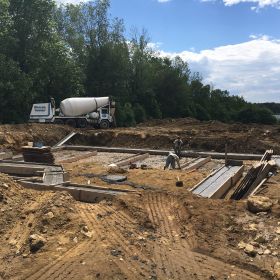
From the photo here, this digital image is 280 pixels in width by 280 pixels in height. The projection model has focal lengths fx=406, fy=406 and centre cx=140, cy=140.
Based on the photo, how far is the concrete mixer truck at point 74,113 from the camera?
86.8 ft

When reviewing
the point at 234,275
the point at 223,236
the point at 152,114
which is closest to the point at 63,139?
the point at 223,236

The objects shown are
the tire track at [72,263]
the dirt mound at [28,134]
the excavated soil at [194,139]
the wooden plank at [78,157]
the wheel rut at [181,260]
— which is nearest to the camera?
the tire track at [72,263]

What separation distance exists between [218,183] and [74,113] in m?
16.5

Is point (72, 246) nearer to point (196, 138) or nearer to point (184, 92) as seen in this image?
point (196, 138)

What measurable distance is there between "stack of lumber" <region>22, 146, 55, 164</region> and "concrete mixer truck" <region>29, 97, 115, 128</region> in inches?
448

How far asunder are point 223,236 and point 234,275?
1600 millimetres

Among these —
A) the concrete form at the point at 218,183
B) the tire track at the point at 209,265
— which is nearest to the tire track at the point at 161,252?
the tire track at the point at 209,265

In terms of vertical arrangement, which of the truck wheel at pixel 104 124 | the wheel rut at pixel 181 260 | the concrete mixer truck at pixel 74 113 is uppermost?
the concrete mixer truck at pixel 74 113

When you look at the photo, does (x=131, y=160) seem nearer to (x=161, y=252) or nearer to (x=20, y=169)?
(x=20, y=169)

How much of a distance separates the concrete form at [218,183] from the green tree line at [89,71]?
1904cm

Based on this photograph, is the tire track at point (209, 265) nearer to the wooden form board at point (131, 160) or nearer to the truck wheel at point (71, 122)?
the wooden form board at point (131, 160)

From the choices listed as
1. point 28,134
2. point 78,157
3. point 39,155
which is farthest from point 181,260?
point 28,134

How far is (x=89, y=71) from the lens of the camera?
41.1 meters

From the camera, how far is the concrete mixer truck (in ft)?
86.8
